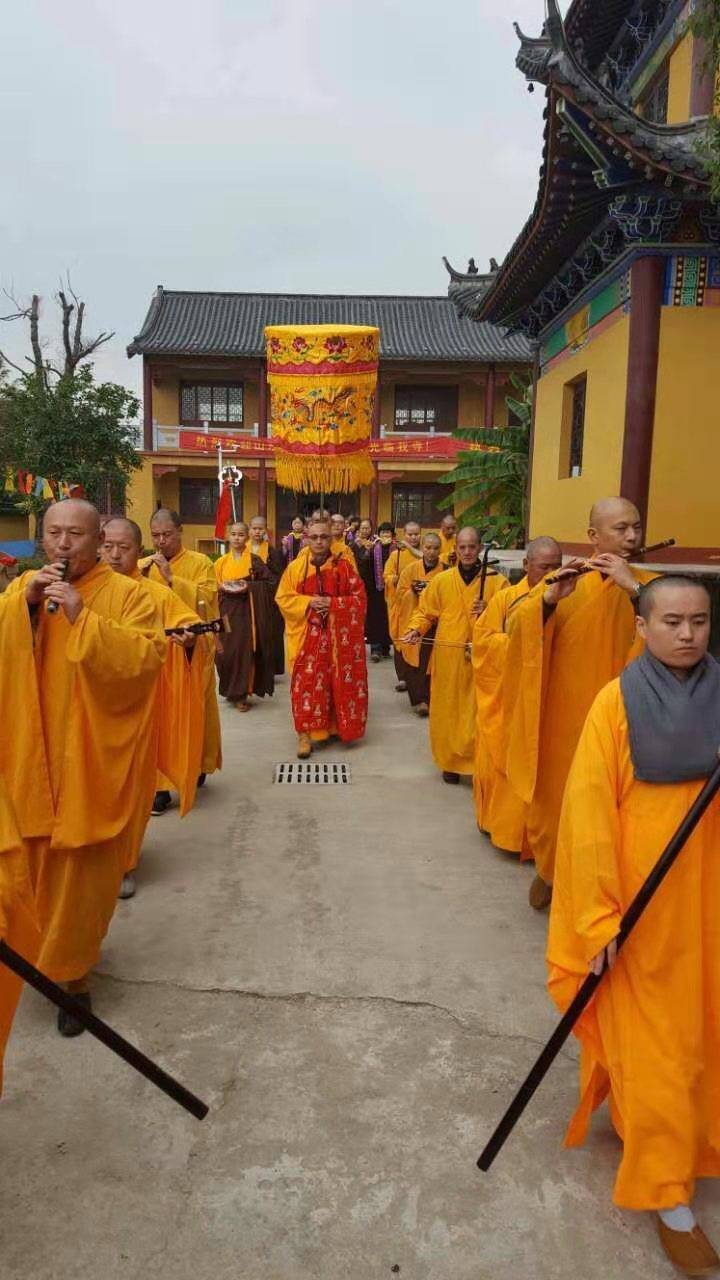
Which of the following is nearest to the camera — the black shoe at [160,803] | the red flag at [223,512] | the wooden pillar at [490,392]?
the black shoe at [160,803]

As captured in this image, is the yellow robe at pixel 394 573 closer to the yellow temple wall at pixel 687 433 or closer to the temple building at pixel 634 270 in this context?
the temple building at pixel 634 270

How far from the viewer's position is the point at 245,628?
28.5ft

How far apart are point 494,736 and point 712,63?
4.26 m

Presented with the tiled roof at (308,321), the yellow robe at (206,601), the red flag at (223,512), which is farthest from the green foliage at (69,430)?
the yellow robe at (206,601)

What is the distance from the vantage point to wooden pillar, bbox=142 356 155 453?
25875 mm

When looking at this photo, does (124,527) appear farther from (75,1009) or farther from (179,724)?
(75,1009)

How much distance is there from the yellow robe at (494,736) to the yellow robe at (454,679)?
3.51ft

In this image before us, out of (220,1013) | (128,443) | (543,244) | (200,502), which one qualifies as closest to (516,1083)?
(220,1013)

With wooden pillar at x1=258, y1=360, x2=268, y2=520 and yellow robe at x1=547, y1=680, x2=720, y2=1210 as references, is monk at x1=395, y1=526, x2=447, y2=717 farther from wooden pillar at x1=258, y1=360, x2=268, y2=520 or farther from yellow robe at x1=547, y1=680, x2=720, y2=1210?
wooden pillar at x1=258, y1=360, x2=268, y2=520

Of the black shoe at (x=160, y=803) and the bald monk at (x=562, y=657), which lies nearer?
the bald monk at (x=562, y=657)

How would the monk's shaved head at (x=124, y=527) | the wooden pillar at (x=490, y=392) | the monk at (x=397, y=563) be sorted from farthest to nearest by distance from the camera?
the wooden pillar at (x=490, y=392) < the monk at (x=397, y=563) < the monk's shaved head at (x=124, y=527)

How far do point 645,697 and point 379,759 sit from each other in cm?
470

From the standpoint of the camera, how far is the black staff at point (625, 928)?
1966 millimetres

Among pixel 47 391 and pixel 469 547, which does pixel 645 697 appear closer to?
pixel 469 547
